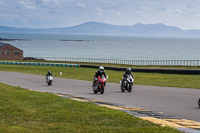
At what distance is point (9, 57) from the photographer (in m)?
111

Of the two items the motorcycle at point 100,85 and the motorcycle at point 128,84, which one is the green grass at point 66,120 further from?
the motorcycle at point 128,84

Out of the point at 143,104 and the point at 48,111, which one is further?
the point at 143,104

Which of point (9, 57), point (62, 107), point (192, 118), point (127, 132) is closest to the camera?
point (127, 132)

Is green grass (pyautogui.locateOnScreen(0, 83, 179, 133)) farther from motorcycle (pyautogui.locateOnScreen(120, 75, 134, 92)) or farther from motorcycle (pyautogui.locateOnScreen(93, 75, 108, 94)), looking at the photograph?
motorcycle (pyautogui.locateOnScreen(120, 75, 134, 92))

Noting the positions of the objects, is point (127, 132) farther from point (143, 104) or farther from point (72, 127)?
point (143, 104)

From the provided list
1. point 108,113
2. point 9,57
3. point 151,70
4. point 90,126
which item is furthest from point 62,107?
point 9,57

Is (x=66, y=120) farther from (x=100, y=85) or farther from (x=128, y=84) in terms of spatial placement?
(x=128, y=84)

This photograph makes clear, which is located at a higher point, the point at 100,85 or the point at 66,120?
the point at 100,85

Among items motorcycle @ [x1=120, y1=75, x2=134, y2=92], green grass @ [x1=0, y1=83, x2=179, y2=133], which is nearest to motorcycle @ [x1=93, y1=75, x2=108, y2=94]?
motorcycle @ [x1=120, y1=75, x2=134, y2=92]

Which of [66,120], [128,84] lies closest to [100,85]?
[128,84]

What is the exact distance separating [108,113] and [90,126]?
87.4 inches

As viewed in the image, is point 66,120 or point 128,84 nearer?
point 66,120

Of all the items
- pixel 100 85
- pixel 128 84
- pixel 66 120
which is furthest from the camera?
pixel 128 84

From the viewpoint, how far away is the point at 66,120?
35.7ft
